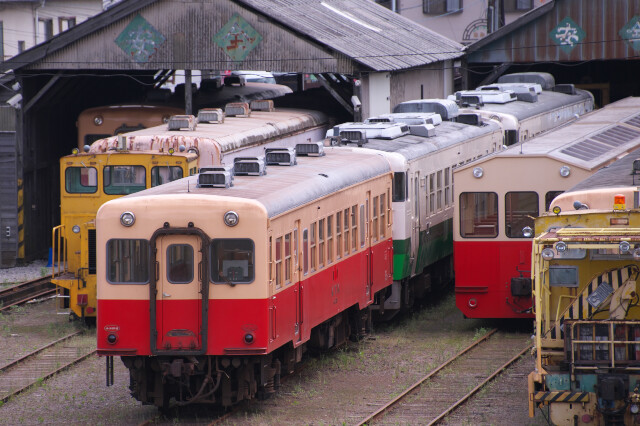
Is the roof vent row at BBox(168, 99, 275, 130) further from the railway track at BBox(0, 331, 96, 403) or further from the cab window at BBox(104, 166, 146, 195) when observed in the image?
the railway track at BBox(0, 331, 96, 403)

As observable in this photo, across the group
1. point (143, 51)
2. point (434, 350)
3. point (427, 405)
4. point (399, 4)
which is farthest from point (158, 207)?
point (399, 4)

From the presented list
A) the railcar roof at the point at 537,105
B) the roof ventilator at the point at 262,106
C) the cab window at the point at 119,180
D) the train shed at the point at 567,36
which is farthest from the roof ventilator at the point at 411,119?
the train shed at the point at 567,36

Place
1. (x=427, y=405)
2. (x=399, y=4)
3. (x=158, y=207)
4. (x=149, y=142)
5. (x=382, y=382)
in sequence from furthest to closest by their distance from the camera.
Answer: (x=399, y=4), (x=149, y=142), (x=382, y=382), (x=427, y=405), (x=158, y=207)

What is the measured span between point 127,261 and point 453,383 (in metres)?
4.43

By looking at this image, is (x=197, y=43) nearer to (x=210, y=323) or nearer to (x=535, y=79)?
(x=535, y=79)

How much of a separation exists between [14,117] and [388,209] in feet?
35.2

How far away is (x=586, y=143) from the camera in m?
17.2

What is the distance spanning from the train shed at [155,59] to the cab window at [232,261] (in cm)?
1229

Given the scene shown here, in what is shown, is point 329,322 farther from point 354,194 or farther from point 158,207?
point 158,207

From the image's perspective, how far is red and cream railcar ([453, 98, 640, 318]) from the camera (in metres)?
16.1

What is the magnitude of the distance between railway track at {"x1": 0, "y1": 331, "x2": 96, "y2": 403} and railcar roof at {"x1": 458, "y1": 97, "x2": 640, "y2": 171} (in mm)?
5890

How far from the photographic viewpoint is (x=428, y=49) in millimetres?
30703

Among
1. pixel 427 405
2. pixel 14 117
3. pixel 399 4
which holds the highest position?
pixel 399 4

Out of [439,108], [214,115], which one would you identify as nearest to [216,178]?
[214,115]
